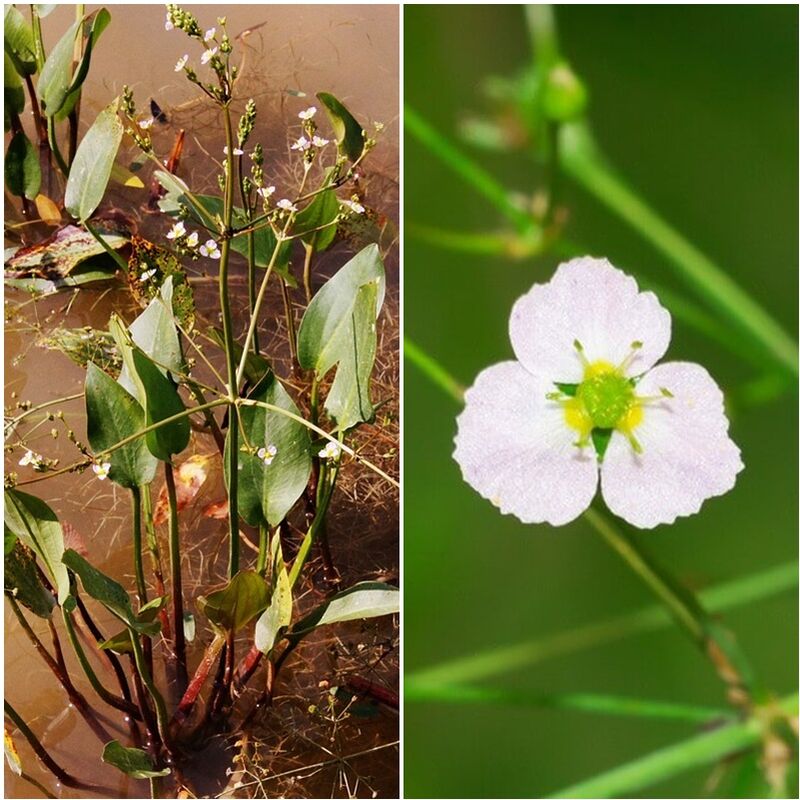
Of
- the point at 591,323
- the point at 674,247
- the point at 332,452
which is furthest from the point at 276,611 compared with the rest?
the point at 674,247

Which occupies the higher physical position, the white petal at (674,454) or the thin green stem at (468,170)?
the thin green stem at (468,170)

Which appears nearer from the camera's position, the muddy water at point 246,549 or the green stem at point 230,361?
the green stem at point 230,361

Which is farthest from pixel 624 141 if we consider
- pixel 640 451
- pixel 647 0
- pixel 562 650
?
pixel 562 650

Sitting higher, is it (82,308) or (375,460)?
(82,308)

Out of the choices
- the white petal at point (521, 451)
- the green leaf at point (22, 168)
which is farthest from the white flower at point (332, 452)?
the green leaf at point (22, 168)

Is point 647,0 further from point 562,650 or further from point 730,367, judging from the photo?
point 562,650

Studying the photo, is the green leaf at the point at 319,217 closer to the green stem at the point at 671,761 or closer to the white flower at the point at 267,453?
the white flower at the point at 267,453

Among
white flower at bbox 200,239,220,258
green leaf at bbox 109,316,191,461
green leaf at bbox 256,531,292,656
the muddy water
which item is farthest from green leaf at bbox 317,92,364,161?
green leaf at bbox 256,531,292,656
